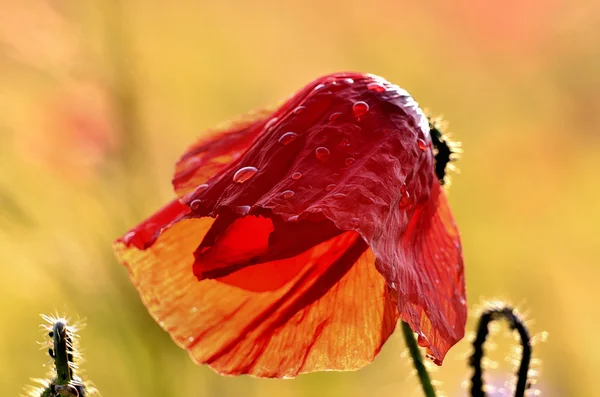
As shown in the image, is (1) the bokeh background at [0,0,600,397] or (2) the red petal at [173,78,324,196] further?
(1) the bokeh background at [0,0,600,397]

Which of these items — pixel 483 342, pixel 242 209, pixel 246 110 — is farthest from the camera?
pixel 246 110

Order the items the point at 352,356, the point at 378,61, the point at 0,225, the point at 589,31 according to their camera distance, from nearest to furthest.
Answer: the point at 352,356
the point at 0,225
the point at 589,31
the point at 378,61

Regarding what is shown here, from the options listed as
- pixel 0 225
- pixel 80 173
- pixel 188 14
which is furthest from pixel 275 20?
pixel 0 225

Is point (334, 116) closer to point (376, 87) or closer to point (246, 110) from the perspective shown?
point (376, 87)

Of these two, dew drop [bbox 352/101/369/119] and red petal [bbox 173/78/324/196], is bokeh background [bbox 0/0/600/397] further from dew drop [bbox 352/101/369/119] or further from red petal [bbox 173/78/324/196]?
dew drop [bbox 352/101/369/119]

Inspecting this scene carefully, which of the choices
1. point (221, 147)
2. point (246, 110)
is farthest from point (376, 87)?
point (246, 110)

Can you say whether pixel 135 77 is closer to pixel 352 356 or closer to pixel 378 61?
pixel 352 356

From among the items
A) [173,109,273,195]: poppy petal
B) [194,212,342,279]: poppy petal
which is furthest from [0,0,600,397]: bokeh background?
[194,212,342,279]: poppy petal
